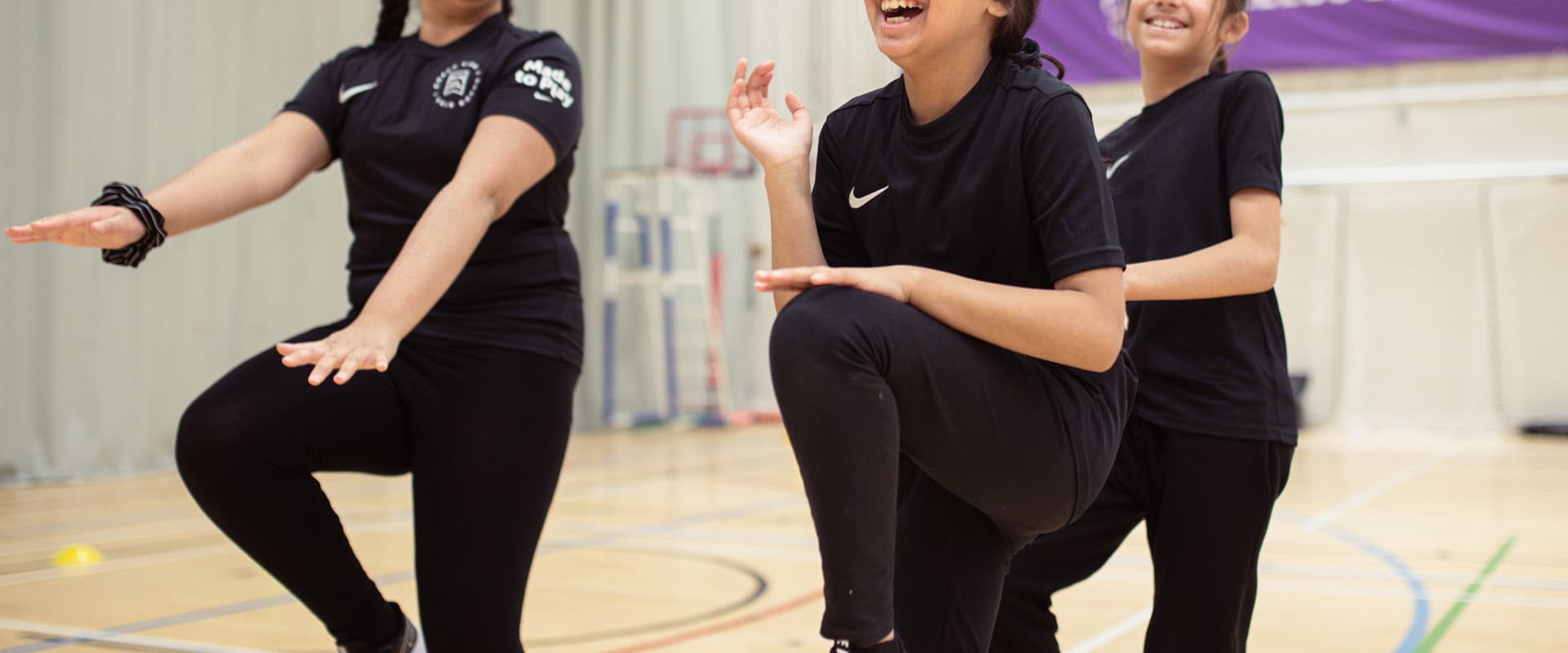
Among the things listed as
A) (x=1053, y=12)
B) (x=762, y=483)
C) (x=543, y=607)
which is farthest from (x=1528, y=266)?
(x=543, y=607)

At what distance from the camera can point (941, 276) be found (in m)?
1.23

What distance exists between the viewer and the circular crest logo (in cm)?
187

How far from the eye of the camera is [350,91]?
77.1 inches

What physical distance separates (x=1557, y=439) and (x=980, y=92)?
6.81m

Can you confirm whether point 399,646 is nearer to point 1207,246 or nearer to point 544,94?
point 544,94

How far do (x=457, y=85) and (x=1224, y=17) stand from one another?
1062 millimetres

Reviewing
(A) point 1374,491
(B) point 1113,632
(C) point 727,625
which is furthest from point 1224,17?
(A) point 1374,491

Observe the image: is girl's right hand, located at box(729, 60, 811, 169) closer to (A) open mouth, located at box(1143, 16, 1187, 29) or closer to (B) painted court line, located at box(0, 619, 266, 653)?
(A) open mouth, located at box(1143, 16, 1187, 29)

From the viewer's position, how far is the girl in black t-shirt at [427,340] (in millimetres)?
1680

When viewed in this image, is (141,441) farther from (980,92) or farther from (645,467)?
(980,92)

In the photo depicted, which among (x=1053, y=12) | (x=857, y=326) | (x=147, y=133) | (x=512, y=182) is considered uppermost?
(x=1053, y=12)

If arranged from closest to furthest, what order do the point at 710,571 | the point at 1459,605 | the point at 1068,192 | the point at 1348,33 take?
the point at 1068,192 → the point at 1459,605 → the point at 710,571 → the point at 1348,33

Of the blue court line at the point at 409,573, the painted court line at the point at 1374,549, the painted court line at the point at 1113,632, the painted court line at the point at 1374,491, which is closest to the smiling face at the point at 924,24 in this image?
the painted court line at the point at 1374,549

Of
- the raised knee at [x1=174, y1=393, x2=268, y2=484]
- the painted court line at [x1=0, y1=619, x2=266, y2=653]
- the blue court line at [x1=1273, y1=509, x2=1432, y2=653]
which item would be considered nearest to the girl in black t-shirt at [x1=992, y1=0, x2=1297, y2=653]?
the raised knee at [x1=174, y1=393, x2=268, y2=484]
